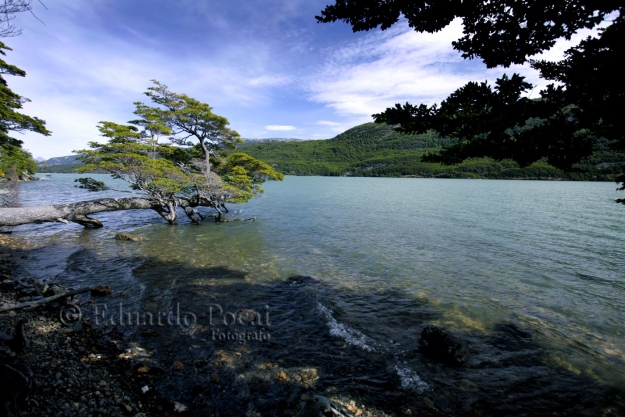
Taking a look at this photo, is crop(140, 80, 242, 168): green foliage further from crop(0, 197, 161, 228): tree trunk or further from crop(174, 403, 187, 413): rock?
crop(174, 403, 187, 413): rock

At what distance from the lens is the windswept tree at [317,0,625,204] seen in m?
3.34

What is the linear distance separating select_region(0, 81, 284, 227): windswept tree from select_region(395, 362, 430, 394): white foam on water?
19186 millimetres

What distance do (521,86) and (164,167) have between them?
21.7 metres

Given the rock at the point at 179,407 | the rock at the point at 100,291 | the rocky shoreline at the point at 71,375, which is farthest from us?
the rock at the point at 100,291

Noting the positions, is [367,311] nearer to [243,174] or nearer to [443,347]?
[443,347]

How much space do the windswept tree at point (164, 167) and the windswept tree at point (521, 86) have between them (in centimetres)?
1964

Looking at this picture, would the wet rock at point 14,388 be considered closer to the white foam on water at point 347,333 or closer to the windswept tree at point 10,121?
the white foam on water at point 347,333

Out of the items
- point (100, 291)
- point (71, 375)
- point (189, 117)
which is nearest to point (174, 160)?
point (189, 117)

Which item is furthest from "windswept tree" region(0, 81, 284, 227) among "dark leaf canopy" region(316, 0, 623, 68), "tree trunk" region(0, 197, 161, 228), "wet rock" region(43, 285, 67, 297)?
"dark leaf canopy" region(316, 0, 623, 68)

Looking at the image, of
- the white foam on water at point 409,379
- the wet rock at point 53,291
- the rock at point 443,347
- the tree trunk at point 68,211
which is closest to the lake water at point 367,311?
the white foam on water at point 409,379

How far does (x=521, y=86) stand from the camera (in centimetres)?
362

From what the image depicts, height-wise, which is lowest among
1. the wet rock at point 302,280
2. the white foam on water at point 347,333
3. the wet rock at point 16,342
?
the white foam on water at point 347,333

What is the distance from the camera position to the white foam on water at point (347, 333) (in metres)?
7.39

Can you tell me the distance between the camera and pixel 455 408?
5.42 m
